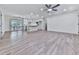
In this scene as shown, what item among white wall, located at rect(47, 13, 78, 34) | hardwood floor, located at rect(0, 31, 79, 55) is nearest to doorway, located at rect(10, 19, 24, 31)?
hardwood floor, located at rect(0, 31, 79, 55)

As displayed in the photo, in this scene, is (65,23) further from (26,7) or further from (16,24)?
(26,7)

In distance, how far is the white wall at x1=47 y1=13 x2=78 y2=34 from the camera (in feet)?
24.5

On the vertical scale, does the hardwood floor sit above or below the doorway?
below

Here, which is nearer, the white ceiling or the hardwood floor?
the white ceiling

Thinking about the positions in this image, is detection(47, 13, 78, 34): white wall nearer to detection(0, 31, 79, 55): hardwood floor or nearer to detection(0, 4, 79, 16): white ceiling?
detection(0, 31, 79, 55): hardwood floor

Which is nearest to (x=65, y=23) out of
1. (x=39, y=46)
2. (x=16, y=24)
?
(x=39, y=46)

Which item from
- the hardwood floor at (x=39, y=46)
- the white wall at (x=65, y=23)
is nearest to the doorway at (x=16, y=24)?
the hardwood floor at (x=39, y=46)

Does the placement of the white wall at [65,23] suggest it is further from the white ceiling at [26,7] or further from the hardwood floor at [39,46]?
the white ceiling at [26,7]

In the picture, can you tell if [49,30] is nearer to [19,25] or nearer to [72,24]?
[72,24]

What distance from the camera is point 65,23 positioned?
318 inches

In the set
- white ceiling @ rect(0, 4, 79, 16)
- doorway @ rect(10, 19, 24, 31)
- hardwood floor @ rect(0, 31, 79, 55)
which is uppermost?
white ceiling @ rect(0, 4, 79, 16)
